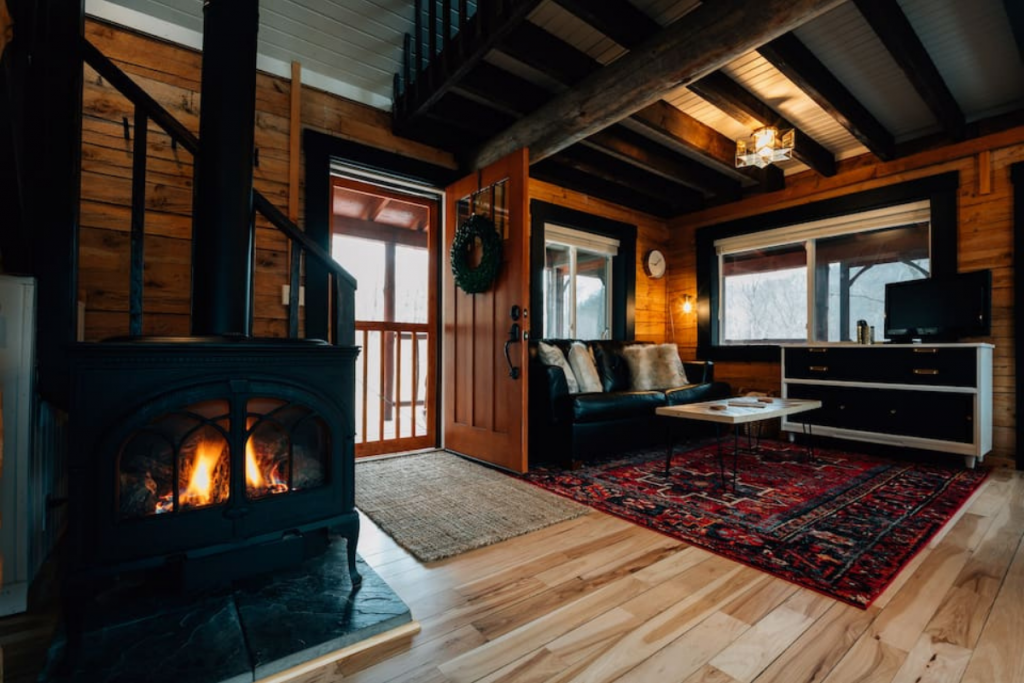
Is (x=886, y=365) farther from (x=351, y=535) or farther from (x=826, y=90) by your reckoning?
(x=351, y=535)

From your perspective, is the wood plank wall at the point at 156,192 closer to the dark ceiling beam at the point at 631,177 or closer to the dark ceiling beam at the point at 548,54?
the dark ceiling beam at the point at 548,54

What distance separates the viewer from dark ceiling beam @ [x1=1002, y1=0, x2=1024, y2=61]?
2.30m

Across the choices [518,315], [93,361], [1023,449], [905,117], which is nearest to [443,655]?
[93,361]

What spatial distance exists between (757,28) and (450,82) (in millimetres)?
1634

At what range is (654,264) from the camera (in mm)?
5496

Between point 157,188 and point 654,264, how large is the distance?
4.66 meters

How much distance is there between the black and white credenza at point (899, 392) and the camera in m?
3.23

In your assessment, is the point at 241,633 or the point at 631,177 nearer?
the point at 241,633

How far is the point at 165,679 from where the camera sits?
111 centimetres

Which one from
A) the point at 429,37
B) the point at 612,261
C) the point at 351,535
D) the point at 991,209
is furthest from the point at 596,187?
the point at 351,535

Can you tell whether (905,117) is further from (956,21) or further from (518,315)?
(518,315)

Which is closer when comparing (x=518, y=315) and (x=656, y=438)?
(x=518, y=315)

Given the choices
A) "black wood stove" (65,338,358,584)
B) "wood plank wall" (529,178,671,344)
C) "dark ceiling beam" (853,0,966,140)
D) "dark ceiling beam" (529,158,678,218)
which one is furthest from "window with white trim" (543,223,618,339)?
"black wood stove" (65,338,358,584)

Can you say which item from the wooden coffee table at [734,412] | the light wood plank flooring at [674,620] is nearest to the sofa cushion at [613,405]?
the wooden coffee table at [734,412]
